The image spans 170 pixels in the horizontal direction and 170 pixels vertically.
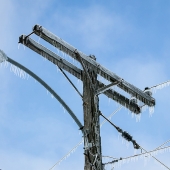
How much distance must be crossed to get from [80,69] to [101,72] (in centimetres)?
49

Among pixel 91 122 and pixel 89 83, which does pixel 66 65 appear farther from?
pixel 91 122

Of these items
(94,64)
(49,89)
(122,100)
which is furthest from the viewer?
(122,100)

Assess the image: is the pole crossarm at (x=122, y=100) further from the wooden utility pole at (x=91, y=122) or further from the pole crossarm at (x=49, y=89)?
the pole crossarm at (x=49, y=89)

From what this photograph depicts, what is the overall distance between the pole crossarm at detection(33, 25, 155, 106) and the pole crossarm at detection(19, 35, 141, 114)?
296mm

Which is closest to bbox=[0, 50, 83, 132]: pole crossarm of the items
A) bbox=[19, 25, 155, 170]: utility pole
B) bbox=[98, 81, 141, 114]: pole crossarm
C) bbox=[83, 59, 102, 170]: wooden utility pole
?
bbox=[19, 25, 155, 170]: utility pole

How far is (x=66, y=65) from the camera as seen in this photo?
9.82 metres

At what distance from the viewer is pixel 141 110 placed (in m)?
11.0

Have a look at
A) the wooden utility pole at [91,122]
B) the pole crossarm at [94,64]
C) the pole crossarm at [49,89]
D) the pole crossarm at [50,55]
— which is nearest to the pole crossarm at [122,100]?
the pole crossarm at [94,64]

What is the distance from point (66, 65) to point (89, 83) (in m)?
0.64

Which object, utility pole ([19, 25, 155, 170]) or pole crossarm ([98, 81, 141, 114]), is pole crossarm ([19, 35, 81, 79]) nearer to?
utility pole ([19, 25, 155, 170])

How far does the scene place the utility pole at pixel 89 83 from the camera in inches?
355

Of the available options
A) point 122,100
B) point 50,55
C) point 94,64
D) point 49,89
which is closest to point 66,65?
point 50,55

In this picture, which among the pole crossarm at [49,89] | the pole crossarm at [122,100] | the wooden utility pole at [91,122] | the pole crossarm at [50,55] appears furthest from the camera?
the pole crossarm at [122,100]

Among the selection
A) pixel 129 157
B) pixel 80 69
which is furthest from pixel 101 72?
pixel 129 157
